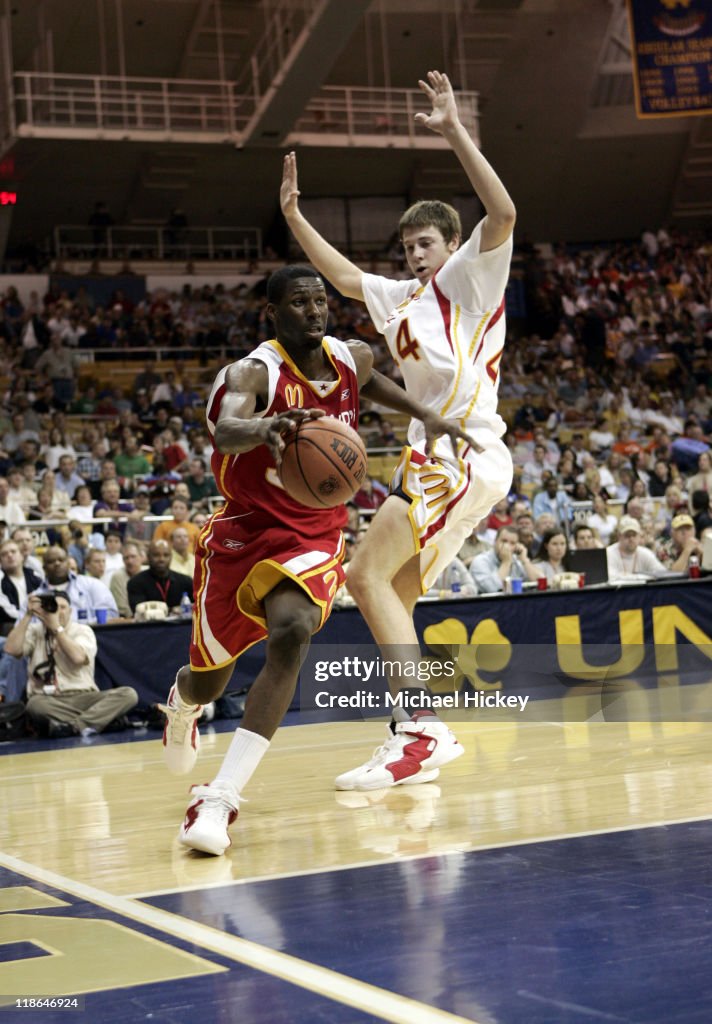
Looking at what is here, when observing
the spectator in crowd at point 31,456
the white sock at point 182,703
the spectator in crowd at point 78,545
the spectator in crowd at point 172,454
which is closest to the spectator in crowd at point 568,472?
the spectator in crowd at point 172,454

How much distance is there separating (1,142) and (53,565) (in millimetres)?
13783

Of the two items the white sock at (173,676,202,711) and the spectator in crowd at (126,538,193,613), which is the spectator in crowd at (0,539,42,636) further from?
the white sock at (173,676,202,711)

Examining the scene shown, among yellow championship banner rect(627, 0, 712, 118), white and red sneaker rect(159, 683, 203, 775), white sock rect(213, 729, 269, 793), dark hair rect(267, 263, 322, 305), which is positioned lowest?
white sock rect(213, 729, 269, 793)

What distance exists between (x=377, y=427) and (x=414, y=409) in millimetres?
14381

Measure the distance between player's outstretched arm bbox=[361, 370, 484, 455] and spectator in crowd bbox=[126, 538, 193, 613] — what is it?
5.88m

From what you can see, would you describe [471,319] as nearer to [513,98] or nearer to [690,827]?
[690,827]

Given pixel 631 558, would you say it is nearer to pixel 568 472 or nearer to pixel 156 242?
pixel 568 472

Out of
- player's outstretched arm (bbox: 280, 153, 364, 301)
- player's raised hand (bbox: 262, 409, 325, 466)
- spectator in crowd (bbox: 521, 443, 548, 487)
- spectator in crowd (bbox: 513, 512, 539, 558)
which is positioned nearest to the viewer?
player's raised hand (bbox: 262, 409, 325, 466)

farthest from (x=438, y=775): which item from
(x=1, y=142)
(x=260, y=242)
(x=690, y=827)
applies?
(x=260, y=242)

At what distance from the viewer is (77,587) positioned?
35.1ft

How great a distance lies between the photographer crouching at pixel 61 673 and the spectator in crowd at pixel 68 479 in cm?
540

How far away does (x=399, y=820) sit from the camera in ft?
15.0

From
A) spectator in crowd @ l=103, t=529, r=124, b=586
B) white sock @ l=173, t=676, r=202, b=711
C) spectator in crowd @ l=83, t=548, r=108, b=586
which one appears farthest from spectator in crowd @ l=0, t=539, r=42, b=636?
white sock @ l=173, t=676, r=202, b=711

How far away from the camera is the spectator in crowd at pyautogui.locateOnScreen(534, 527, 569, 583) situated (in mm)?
11961
